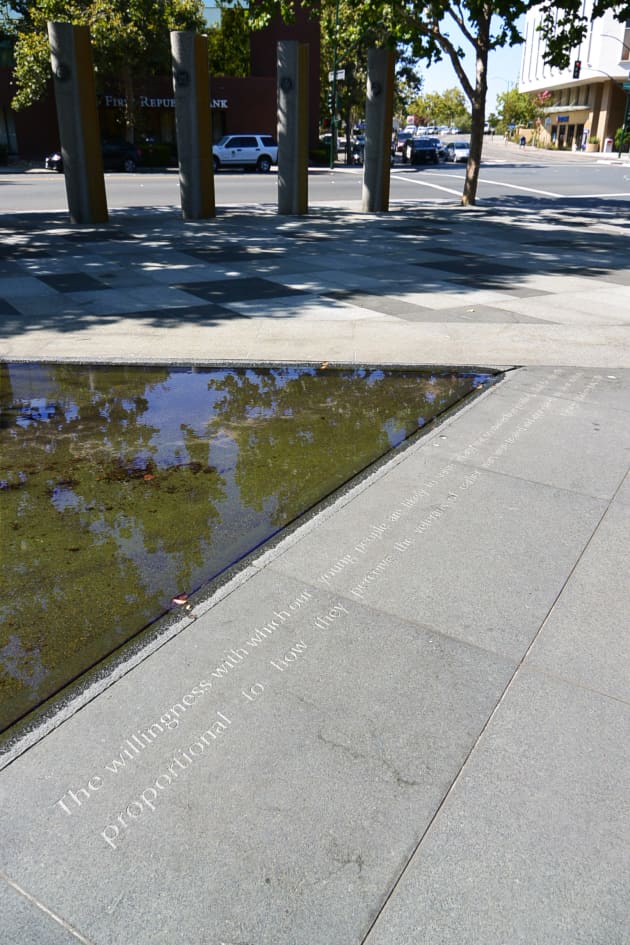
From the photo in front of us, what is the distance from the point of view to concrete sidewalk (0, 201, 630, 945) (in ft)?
7.59

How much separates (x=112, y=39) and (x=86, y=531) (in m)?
40.2

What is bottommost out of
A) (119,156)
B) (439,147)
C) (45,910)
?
(45,910)

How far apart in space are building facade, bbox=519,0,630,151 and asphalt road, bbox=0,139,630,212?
24138 mm

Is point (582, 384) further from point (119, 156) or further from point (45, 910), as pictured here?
point (119, 156)

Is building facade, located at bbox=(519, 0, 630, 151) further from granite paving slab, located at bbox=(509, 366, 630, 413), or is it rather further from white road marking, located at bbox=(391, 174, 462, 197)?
granite paving slab, located at bbox=(509, 366, 630, 413)

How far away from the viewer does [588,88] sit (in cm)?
7875

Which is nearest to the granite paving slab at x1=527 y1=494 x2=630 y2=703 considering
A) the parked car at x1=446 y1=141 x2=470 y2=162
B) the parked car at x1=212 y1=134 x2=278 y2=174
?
the parked car at x1=212 y1=134 x2=278 y2=174

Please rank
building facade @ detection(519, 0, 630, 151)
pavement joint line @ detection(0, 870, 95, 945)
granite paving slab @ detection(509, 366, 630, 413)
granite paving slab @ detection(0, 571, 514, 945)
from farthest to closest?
building facade @ detection(519, 0, 630, 151) < granite paving slab @ detection(509, 366, 630, 413) < granite paving slab @ detection(0, 571, 514, 945) < pavement joint line @ detection(0, 870, 95, 945)

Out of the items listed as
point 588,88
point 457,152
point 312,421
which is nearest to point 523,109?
point 588,88

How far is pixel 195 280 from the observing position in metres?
12.3

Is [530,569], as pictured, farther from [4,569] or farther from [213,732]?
[4,569]

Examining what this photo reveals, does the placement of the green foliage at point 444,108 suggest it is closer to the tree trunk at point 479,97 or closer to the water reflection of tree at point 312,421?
the tree trunk at point 479,97

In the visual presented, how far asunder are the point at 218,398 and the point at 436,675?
417 centimetres

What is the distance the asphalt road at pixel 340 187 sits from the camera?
82.3 ft
